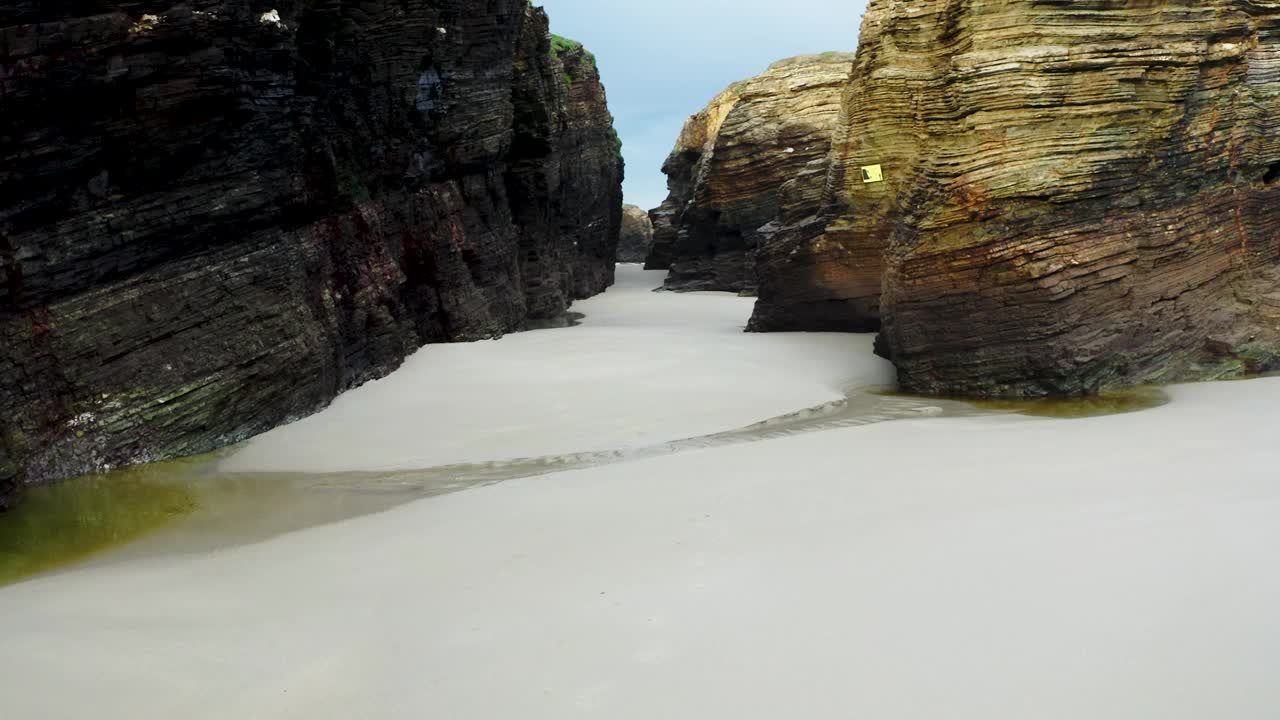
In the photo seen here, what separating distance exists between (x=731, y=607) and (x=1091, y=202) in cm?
648

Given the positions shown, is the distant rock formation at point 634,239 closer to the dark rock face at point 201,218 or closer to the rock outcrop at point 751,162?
the rock outcrop at point 751,162

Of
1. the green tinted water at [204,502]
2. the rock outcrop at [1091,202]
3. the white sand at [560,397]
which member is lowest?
the green tinted water at [204,502]

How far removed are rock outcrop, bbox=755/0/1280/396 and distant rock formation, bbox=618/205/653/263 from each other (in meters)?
31.0

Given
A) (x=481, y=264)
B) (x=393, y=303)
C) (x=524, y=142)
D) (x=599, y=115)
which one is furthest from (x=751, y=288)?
(x=393, y=303)

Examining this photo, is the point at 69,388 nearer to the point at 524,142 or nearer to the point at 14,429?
the point at 14,429

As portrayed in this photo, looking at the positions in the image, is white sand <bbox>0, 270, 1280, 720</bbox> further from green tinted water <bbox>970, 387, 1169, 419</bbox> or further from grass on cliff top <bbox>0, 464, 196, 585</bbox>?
green tinted water <bbox>970, 387, 1169, 419</bbox>

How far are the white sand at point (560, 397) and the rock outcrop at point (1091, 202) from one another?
155cm

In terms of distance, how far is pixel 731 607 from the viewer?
361 centimetres

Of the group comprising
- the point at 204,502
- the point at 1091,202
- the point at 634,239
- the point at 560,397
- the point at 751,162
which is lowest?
the point at 204,502

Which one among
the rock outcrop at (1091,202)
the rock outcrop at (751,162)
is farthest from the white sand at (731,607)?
the rock outcrop at (751,162)

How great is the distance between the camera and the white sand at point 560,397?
23.6 feet

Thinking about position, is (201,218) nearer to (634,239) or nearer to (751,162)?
(751,162)

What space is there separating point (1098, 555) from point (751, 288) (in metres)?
21.0

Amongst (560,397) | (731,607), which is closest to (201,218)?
(560,397)
